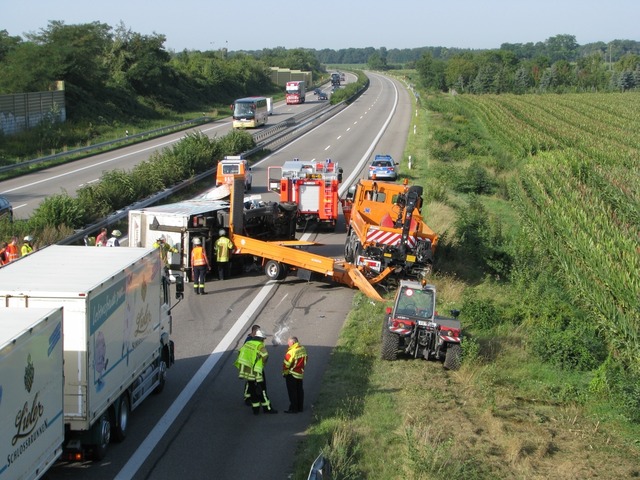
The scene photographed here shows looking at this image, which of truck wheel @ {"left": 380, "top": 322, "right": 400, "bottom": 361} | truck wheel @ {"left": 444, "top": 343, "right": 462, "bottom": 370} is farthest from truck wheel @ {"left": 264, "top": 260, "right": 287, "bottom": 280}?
truck wheel @ {"left": 444, "top": 343, "right": 462, "bottom": 370}

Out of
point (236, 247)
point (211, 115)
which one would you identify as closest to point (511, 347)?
point (236, 247)

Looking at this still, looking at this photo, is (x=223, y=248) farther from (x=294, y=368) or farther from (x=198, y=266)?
(x=294, y=368)

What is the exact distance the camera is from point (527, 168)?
142 ft

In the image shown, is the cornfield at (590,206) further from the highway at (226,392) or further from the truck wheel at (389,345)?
the highway at (226,392)

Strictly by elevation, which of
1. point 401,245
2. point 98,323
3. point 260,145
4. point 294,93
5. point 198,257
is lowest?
point 198,257

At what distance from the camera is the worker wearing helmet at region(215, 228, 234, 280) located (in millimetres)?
21891

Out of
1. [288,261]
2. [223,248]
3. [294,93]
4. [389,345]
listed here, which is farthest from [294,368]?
[294,93]

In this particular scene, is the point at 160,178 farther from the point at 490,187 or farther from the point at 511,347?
the point at 511,347

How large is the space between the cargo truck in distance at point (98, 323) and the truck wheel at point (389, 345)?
4381 millimetres

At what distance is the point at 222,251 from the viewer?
72.3ft

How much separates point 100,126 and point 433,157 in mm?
25241

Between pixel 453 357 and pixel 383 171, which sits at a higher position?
pixel 383 171

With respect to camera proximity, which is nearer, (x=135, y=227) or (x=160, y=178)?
(x=135, y=227)

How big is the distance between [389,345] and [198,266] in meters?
6.55
